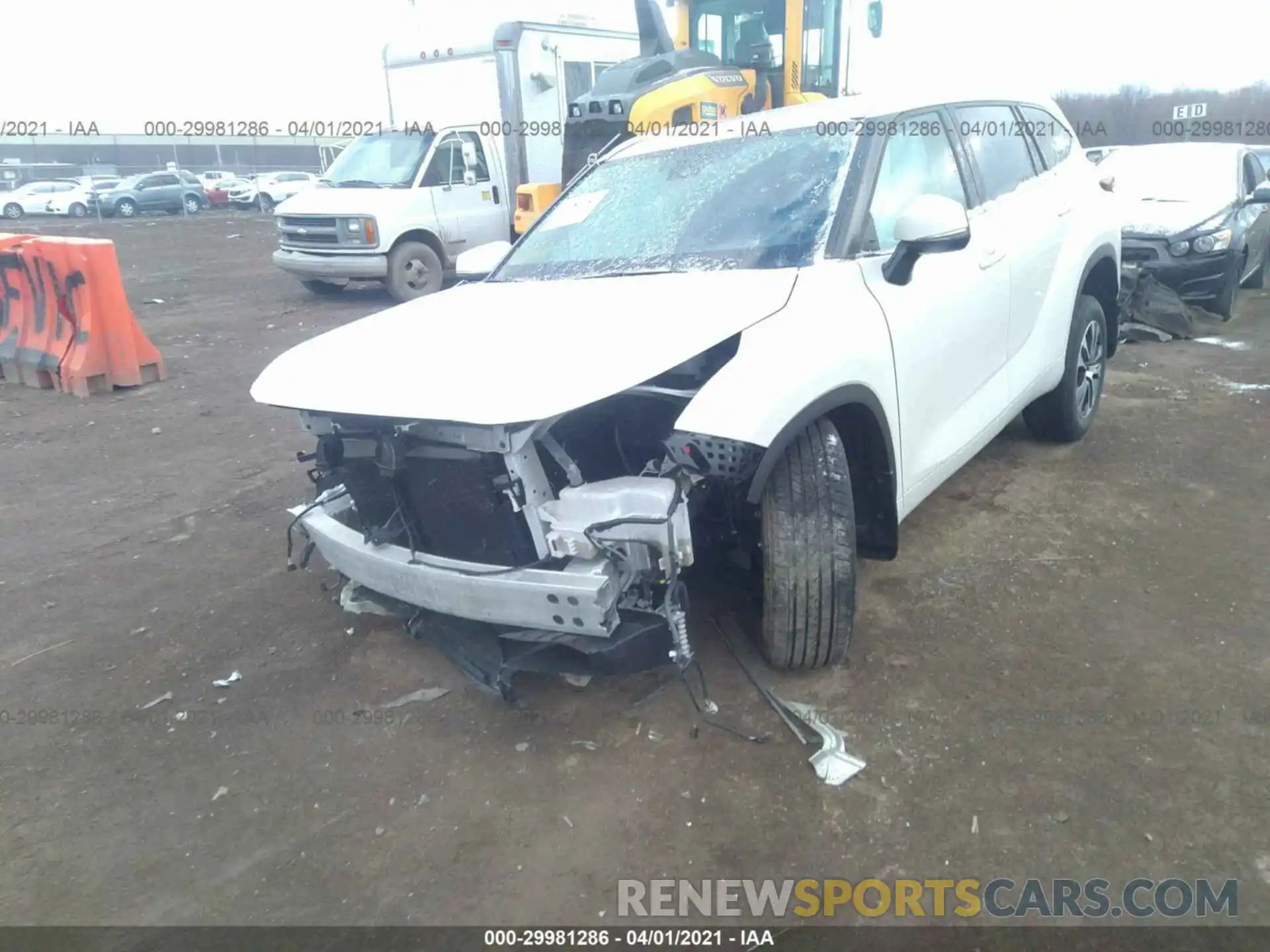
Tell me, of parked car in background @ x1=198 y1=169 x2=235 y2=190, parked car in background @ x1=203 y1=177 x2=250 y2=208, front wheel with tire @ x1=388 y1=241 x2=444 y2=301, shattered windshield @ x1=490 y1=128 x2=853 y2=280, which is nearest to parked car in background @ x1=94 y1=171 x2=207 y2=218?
parked car in background @ x1=203 y1=177 x2=250 y2=208

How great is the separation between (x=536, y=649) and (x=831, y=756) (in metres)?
0.97

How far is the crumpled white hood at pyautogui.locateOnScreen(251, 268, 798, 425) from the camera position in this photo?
251 cm

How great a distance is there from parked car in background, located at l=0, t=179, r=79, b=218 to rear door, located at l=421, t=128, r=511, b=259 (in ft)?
91.9

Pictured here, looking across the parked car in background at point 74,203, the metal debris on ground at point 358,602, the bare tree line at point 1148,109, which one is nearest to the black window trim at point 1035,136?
the metal debris on ground at point 358,602

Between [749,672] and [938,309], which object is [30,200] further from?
[749,672]

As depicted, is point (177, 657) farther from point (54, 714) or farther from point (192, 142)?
point (192, 142)

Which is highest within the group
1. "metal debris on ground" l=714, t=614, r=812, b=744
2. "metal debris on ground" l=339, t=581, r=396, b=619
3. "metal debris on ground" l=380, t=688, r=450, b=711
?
"metal debris on ground" l=339, t=581, r=396, b=619

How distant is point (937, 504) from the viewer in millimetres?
4527

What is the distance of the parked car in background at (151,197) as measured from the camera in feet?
102

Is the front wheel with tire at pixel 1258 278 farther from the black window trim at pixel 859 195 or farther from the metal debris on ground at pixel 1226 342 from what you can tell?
the black window trim at pixel 859 195

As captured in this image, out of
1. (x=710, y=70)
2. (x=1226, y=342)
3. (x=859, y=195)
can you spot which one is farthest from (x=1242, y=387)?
(x=710, y=70)

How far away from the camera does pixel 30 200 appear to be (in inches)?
→ 1272

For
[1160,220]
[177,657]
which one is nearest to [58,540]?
[177,657]

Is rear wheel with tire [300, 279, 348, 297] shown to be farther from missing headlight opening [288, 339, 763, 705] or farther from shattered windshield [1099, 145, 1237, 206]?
missing headlight opening [288, 339, 763, 705]
